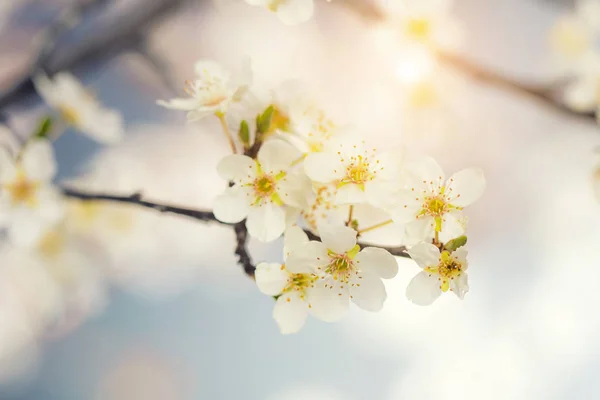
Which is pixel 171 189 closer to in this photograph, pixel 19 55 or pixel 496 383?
pixel 19 55

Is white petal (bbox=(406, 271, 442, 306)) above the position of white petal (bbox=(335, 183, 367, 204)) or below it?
below

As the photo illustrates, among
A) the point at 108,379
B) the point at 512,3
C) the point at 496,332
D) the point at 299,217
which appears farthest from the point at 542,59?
the point at 108,379

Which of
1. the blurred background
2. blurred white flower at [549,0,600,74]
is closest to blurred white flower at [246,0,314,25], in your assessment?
the blurred background

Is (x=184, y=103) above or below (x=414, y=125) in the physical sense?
below

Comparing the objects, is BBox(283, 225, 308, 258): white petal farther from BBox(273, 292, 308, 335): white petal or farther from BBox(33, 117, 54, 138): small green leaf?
BBox(33, 117, 54, 138): small green leaf

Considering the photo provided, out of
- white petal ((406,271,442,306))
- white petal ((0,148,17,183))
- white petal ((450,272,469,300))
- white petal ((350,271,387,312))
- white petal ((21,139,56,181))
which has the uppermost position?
white petal ((450,272,469,300))

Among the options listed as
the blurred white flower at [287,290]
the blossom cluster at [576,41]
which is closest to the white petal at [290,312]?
the blurred white flower at [287,290]
